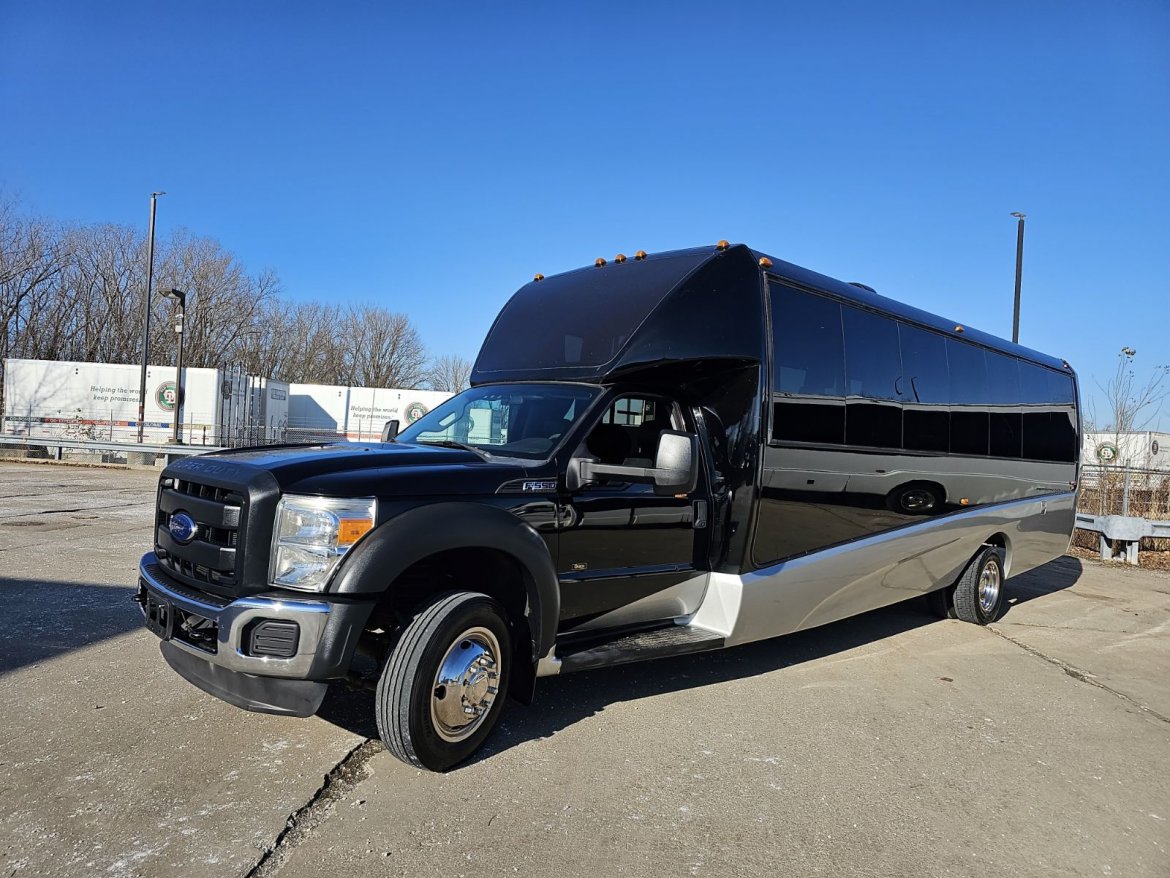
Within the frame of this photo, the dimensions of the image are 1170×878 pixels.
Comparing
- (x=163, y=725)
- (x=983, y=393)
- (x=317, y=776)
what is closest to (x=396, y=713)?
(x=317, y=776)

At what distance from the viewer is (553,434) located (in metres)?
4.39

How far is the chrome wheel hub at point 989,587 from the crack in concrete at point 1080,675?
0.39 m

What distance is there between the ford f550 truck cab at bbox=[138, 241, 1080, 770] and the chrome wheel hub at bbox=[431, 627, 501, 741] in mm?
10

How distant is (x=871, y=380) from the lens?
606 centimetres

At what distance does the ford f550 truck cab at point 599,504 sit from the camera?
11.0 ft

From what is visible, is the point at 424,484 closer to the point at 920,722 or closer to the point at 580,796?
the point at 580,796

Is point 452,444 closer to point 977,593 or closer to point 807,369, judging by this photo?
point 807,369

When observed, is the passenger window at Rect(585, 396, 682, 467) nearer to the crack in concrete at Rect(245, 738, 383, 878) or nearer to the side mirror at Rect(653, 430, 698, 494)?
the side mirror at Rect(653, 430, 698, 494)

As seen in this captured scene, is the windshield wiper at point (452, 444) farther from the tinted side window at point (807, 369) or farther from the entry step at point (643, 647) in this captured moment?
the tinted side window at point (807, 369)

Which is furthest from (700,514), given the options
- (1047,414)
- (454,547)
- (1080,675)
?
(1047,414)

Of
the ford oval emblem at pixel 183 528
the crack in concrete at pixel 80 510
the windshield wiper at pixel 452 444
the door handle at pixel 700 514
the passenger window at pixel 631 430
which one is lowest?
the crack in concrete at pixel 80 510

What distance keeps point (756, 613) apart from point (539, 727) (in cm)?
160

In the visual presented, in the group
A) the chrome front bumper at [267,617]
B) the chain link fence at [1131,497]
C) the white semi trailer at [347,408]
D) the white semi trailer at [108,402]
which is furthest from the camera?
the white semi trailer at [347,408]

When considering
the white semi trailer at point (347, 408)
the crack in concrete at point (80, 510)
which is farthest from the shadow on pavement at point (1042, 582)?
the white semi trailer at point (347, 408)
